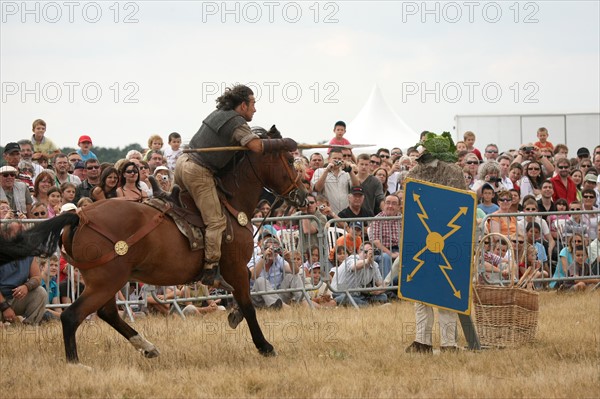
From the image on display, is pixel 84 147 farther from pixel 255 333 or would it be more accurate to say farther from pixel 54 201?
pixel 255 333

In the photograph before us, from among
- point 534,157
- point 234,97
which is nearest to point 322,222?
point 234,97

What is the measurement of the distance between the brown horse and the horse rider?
190 millimetres

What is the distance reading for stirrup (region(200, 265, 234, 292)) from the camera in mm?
10992

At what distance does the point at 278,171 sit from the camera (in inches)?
444

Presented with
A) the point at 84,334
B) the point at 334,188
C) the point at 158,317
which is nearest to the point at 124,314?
the point at 158,317

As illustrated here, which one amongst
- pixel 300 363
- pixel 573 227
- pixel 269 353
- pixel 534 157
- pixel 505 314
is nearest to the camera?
pixel 300 363

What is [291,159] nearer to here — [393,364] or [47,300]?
[393,364]

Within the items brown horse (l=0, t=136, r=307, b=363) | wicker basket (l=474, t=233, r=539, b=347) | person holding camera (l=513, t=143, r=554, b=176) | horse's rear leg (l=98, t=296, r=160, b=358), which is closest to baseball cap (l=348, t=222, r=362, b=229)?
wicker basket (l=474, t=233, r=539, b=347)

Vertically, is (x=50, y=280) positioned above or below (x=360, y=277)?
above

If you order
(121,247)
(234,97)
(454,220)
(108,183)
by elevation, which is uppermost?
(234,97)

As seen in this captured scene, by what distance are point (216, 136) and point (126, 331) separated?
214 centimetres

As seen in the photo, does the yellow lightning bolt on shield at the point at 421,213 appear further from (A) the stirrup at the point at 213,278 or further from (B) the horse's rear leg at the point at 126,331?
(B) the horse's rear leg at the point at 126,331

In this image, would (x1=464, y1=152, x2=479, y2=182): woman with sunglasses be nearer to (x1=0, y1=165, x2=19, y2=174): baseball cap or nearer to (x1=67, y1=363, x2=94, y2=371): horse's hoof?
(x1=0, y1=165, x2=19, y2=174): baseball cap

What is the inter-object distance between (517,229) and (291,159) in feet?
19.4
